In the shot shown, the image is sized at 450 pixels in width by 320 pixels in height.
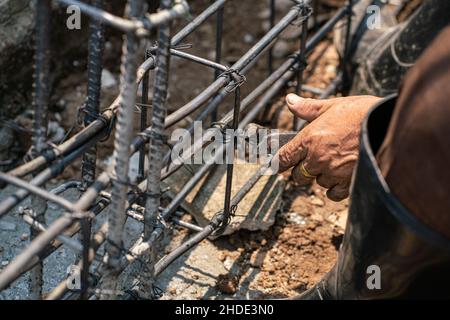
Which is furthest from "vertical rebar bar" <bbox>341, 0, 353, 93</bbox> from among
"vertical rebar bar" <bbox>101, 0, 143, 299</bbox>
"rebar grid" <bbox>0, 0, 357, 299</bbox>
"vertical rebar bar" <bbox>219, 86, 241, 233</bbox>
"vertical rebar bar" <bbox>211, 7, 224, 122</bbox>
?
"vertical rebar bar" <bbox>101, 0, 143, 299</bbox>

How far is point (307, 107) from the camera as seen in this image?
2.60m

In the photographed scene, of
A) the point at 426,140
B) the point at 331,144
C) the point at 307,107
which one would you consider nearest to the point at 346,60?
the point at 307,107

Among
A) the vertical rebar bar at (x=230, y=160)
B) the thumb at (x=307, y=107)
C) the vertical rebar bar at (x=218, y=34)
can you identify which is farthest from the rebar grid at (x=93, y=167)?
the vertical rebar bar at (x=218, y=34)

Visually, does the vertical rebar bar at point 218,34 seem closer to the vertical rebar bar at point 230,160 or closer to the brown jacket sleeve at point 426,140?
the vertical rebar bar at point 230,160

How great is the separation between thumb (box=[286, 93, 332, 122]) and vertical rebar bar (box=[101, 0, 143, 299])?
2.80ft

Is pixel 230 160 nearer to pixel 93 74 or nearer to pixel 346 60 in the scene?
pixel 93 74

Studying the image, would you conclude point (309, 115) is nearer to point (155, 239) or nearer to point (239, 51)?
point (155, 239)

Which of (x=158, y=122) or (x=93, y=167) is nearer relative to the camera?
(x=158, y=122)

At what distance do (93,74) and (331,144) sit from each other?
817 mm

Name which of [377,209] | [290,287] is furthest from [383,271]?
[290,287]

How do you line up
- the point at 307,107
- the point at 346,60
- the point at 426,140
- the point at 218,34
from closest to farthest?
1. the point at 426,140
2. the point at 307,107
3. the point at 218,34
4. the point at 346,60

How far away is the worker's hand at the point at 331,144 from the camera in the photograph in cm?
246

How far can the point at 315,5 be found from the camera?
4.40 metres
